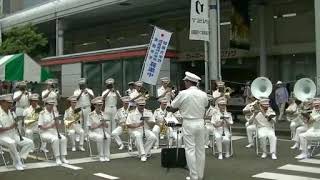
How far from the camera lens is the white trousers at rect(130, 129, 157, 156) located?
44.6 ft

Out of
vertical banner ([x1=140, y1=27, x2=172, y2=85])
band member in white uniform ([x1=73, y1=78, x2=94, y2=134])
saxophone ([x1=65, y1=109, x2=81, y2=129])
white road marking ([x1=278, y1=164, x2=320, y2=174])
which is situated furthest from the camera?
vertical banner ([x1=140, y1=27, x2=172, y2=85])

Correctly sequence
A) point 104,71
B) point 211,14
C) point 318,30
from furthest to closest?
point 104,71
point 211,14
point 318,30

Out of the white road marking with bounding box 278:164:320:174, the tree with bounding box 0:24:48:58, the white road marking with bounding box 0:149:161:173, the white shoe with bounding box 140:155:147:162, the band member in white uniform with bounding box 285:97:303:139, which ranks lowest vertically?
the white road marking with bounding box 278:164:320:174

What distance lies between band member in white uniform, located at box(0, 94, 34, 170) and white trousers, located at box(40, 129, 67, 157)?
21.3 inches

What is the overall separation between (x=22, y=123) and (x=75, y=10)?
16.8m

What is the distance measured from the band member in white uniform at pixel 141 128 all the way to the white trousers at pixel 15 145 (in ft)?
8.20

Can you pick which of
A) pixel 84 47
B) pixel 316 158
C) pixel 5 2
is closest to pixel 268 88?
pixel 316 158

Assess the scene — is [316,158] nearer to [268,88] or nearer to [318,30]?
[268,88]

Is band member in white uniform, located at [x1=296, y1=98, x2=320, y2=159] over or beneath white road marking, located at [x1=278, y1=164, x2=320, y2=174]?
over

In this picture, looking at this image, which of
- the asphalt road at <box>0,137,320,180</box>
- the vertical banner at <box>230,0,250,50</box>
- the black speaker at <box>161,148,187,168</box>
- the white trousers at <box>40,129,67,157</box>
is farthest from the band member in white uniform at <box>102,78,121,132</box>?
the vertical banner at <box>230,0,250,50</box>

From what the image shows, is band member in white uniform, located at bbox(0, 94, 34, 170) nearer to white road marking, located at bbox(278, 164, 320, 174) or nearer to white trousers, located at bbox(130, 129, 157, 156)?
white trousers, located at bbox(130, 129, 157, 156)

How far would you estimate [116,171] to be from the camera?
1205cm

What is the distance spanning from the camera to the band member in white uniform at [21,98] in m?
17.3

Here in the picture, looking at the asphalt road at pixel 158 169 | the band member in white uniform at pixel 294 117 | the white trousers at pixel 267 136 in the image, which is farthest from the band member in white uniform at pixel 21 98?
the band member in white uniform at pixel 294 117
